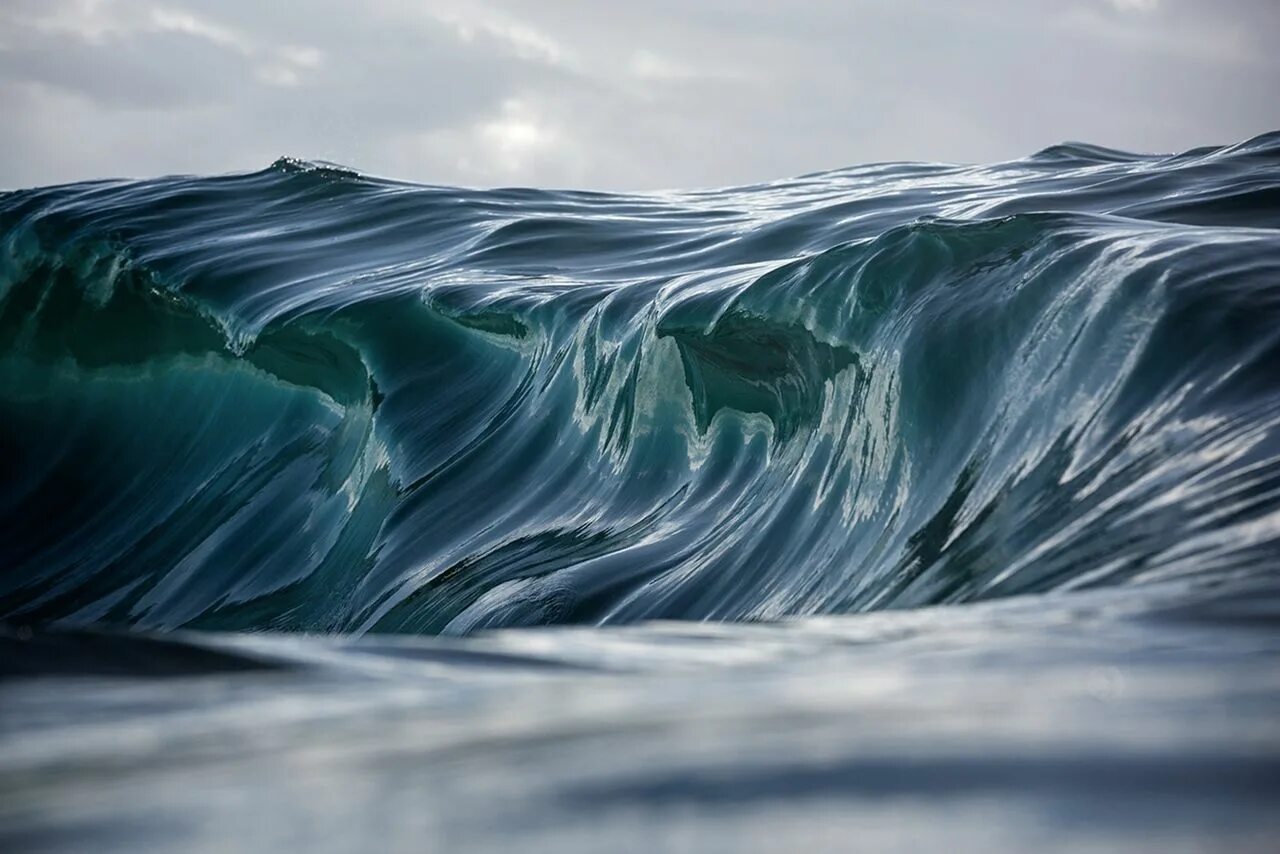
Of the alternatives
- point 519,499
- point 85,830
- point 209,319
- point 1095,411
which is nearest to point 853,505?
point 1095,411

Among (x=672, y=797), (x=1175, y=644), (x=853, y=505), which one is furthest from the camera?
(x=853, y=505)

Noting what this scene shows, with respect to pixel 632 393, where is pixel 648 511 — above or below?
below

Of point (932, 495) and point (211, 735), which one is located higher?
point (932, 495)

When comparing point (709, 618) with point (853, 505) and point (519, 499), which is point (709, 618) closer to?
point (853, 505)

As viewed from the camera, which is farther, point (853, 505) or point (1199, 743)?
point (853, 505)

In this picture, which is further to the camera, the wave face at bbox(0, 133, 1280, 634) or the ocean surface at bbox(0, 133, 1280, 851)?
the wave face at bbox(0, 133, 1280, 634)
